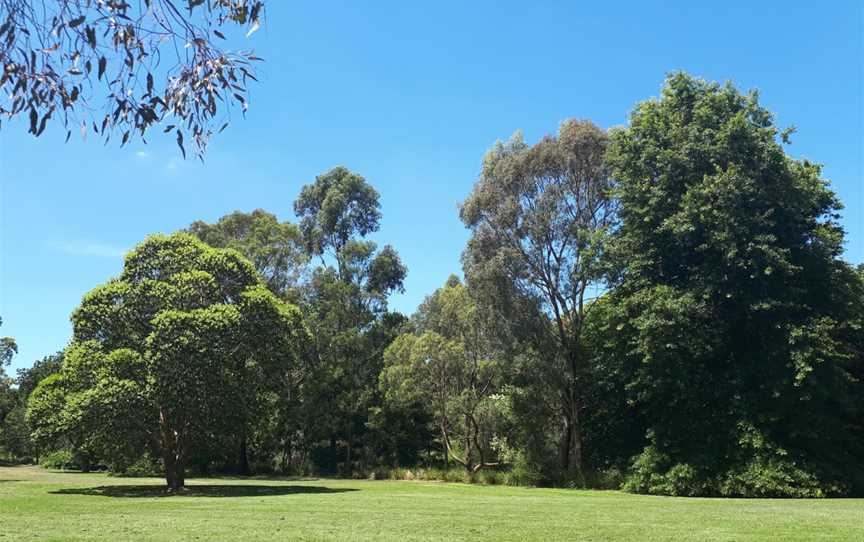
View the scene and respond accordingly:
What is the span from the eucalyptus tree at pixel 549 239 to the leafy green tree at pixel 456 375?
313 cm

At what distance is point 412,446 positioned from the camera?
48750mm

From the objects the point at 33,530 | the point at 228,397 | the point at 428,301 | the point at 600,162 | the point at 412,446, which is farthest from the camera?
the point at 428,301

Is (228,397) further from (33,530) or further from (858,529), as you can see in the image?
(858,529)

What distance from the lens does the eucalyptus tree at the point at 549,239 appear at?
3506 centimetres

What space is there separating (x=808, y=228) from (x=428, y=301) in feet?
94.5

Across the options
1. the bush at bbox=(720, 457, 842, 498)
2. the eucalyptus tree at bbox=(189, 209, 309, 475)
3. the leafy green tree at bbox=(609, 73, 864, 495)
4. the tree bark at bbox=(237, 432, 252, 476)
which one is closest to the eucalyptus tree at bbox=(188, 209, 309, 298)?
the eucalyptus tree at bbox=(189, 209, 309, 475)

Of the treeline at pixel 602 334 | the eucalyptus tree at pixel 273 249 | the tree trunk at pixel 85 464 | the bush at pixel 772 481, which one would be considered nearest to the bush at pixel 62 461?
the tree trunk at pixel 85 464

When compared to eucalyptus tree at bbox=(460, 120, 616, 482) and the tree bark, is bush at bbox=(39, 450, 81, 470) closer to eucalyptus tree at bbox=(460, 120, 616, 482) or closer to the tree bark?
the tree bark

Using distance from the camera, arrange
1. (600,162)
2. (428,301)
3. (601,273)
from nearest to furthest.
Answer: (601,273), (600,162), (428,301)

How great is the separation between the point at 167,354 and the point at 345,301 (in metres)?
26.1

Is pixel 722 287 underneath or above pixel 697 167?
underneath

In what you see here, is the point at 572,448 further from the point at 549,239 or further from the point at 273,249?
the point at 273,249

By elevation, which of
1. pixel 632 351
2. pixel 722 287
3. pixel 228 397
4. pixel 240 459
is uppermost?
pixel 722 287

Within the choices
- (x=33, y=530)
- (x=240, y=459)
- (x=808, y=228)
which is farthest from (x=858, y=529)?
(x=240, y=459)
